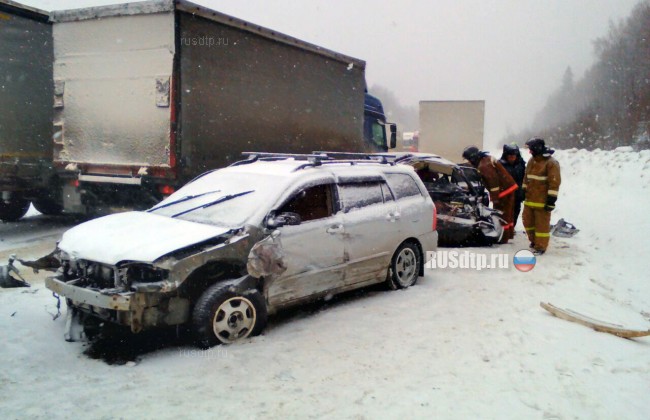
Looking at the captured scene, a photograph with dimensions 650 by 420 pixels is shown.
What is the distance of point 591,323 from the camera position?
5.16m

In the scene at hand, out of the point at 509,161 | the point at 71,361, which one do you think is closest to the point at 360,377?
the point at 71,361

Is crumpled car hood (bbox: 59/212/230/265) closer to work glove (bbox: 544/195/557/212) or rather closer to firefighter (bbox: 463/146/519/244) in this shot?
work glove (bbox: 544/195/557/212)

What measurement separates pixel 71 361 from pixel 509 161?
854 cm

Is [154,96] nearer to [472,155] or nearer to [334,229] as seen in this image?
[334,229]

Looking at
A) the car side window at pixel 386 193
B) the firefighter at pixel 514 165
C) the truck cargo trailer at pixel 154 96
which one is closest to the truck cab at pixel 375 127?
the firefighter at pixel 514 165

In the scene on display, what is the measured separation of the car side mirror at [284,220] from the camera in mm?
4680

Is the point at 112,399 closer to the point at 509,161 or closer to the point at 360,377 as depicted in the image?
the point at 360,377

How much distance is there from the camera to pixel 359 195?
19.3 ft

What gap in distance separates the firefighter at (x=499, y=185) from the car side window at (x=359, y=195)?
4163 mm

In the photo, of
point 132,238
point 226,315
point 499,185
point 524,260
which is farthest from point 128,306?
point 499,185

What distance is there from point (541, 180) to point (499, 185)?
98cm

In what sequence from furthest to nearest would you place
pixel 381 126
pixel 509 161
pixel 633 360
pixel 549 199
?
pixel 381 126 → pixel 509 161 → pixel 549 199 → pixel 633 360

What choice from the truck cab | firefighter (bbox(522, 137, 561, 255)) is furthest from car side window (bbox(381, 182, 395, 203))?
the truck cab

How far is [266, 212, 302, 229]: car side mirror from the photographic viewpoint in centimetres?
468
